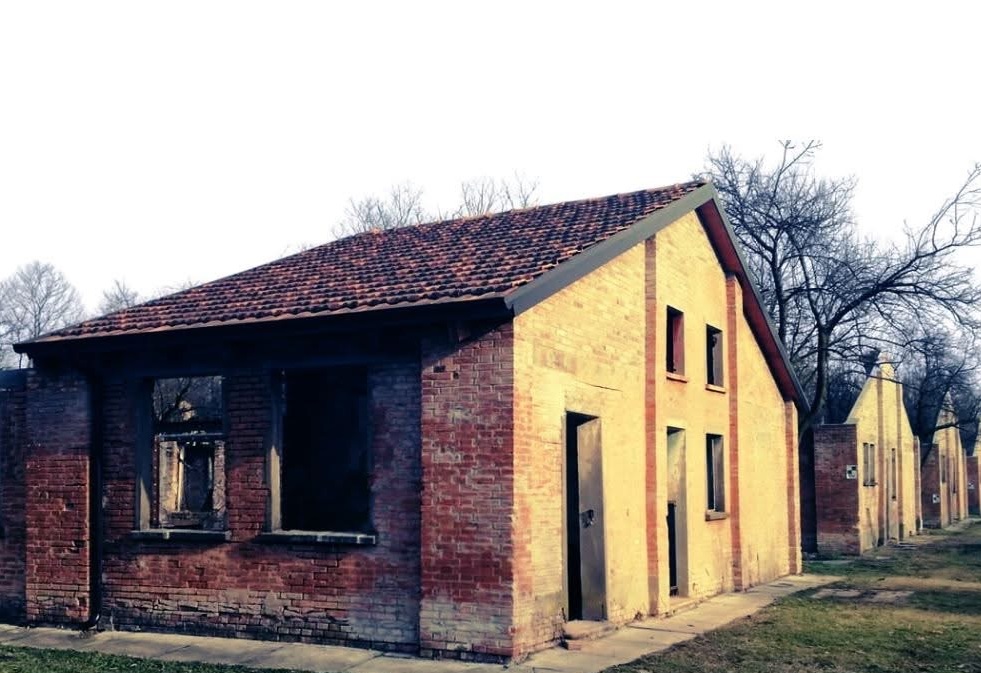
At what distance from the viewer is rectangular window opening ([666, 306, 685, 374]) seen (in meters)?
16.0

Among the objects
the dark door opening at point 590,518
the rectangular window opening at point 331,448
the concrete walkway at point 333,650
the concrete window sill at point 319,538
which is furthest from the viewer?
the rectangular window opening at point 331,448

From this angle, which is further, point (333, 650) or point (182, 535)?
point (182, 535)

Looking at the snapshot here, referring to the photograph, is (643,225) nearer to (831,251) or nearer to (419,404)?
(419,404)

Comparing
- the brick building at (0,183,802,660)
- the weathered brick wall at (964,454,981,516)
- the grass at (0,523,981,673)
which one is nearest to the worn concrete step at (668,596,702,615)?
the brick building at (0,183,802,660)

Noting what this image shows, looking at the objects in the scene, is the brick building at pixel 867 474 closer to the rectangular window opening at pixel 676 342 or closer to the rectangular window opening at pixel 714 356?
the rectangular window opening at pixel 714 356

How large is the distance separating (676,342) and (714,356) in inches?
91.5

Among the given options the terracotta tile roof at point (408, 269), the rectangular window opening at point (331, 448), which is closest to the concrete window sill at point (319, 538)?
the terracotta tile roof at point (408, 269)

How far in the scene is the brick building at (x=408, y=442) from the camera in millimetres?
10812

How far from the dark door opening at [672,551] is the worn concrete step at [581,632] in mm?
3546

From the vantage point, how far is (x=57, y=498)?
13.1 meters

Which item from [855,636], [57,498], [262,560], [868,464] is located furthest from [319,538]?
[868,464]

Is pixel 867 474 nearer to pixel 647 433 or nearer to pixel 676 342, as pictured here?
pixel 676 342

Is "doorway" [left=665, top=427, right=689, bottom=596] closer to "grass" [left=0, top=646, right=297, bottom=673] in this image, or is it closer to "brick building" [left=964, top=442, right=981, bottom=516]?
"grass" [left=0, top=646, right=297, bottom=673]

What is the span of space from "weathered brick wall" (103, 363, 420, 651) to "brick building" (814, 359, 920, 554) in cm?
1797
